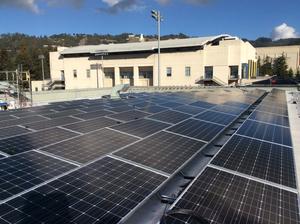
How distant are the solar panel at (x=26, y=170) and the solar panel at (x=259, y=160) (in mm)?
3654

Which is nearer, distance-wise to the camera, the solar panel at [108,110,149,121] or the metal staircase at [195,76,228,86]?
the solar panel at [108,110,149,121]

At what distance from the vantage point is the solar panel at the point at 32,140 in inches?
301

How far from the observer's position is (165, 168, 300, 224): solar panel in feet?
14.8

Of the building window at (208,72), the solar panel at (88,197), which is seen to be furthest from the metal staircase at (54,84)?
the solar panel at (88,197)

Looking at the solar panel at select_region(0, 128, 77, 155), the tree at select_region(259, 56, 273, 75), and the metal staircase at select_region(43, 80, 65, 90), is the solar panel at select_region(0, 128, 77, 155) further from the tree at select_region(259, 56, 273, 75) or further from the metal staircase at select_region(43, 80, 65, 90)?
the tree at select_region(259, 56, 273, 75)

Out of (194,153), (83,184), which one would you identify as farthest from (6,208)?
(194,153)

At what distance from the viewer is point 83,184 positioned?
5438 mm

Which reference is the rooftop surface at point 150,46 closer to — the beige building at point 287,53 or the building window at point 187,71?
the building window at point 187,71

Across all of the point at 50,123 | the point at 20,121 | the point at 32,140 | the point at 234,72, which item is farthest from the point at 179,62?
the point at 32,140

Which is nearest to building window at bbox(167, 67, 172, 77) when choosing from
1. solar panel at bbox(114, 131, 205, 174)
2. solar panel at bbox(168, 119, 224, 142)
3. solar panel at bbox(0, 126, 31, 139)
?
solar panel at bbox(168, 119, 224, 142)

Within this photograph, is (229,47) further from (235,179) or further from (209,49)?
(235,179)

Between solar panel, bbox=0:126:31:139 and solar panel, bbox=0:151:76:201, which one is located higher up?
solar panel, bbox=0:126:31:139

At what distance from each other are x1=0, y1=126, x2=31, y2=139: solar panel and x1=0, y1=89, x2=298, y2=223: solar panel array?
34 mm

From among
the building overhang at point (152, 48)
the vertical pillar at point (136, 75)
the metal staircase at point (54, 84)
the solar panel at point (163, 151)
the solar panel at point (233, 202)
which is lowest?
the solar panel at point (233, 202)
